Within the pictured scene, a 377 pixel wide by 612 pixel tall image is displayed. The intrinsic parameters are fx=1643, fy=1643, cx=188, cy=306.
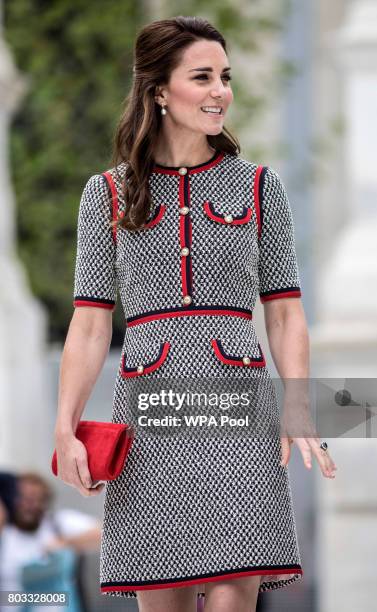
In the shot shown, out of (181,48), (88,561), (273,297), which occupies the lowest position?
(88,561)

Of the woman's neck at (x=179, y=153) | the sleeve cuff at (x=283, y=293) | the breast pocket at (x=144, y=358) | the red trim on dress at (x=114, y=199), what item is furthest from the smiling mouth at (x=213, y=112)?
the breast pocket at (x=144, y=358)

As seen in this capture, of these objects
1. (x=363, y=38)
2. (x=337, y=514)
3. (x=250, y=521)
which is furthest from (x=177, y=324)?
(x=363, y=38)

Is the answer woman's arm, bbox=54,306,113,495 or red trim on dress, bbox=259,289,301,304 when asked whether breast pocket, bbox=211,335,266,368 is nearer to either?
red trim on dress, bbox=259,289,301,304

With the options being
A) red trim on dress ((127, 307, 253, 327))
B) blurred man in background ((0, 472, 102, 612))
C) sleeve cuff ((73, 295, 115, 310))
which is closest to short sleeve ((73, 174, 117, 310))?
sleeve cuff ((73, 295, 115, 310))

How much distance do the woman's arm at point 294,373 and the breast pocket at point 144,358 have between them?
26 centimetres

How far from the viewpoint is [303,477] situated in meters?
8.80

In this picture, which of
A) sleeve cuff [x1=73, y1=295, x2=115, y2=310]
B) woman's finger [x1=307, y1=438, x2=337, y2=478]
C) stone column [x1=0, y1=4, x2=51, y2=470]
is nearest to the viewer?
woman's finger [x1=307, y1=438, x2=337, y2=478]

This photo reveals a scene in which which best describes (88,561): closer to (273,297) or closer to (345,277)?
(345,277)

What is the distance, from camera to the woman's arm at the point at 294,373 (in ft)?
11.7

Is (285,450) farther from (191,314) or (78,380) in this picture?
(78,380)

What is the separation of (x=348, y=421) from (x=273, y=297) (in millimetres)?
415

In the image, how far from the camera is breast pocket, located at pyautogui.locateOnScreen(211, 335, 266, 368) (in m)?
3.55

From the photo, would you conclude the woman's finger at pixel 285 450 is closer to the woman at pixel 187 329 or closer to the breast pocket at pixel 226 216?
the woman at pixel 187 329

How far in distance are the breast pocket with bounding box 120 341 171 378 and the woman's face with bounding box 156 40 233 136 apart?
0.49m
